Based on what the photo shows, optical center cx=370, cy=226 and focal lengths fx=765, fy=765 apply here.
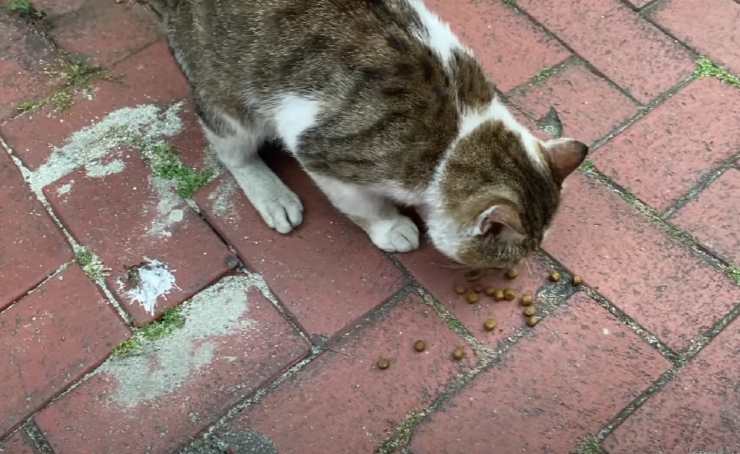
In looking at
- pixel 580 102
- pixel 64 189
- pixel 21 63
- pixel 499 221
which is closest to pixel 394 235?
pixel 499 221

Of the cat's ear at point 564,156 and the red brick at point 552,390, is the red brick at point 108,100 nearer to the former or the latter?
the cat's ear at point 564,156

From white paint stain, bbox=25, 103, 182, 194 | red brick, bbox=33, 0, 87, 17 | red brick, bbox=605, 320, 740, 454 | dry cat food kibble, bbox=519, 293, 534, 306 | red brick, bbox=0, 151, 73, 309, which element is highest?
red brick, bbox=33, 0, 87, 17

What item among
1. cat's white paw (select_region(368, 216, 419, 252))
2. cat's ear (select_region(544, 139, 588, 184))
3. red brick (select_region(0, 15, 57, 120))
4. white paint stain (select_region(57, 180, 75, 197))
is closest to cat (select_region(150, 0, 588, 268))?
cat's ear (select_region(544, 139, 588, 184))

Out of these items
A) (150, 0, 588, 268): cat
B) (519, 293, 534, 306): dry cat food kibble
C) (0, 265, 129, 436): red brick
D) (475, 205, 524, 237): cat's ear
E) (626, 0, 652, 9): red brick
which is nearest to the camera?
(475, 205, 524, 237): cat's ear

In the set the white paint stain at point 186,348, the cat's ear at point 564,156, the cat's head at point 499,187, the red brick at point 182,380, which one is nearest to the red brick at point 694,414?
the cat's head at point 499,187

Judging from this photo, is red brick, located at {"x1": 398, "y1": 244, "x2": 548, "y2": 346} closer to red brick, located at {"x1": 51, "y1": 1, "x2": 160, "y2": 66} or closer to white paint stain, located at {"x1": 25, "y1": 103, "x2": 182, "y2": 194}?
white paint stain, located at {"x1": 25, "y1": 103, "x2": 182, "y2": 194}

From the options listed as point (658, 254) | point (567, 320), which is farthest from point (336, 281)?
point (658, 254)

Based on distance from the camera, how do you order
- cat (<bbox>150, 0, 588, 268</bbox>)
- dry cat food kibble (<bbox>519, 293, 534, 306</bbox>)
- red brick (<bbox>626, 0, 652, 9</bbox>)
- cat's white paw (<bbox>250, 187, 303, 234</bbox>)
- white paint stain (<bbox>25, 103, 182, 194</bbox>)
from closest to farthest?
cat (<bbox>150, 0, 588, 268</bbox>)
dry cat food kibble (<bbox>519, 293, 534, 306</bbox>)
cat's white paw (<bbox>250, 187, 303, 234</bbox>)
white paint stain (<bbox>25, 103, 182, 194</bbox>)
red brick (<bbox>626, 0, 652, 9</bbox>)

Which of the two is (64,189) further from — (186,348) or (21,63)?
(186,348)
